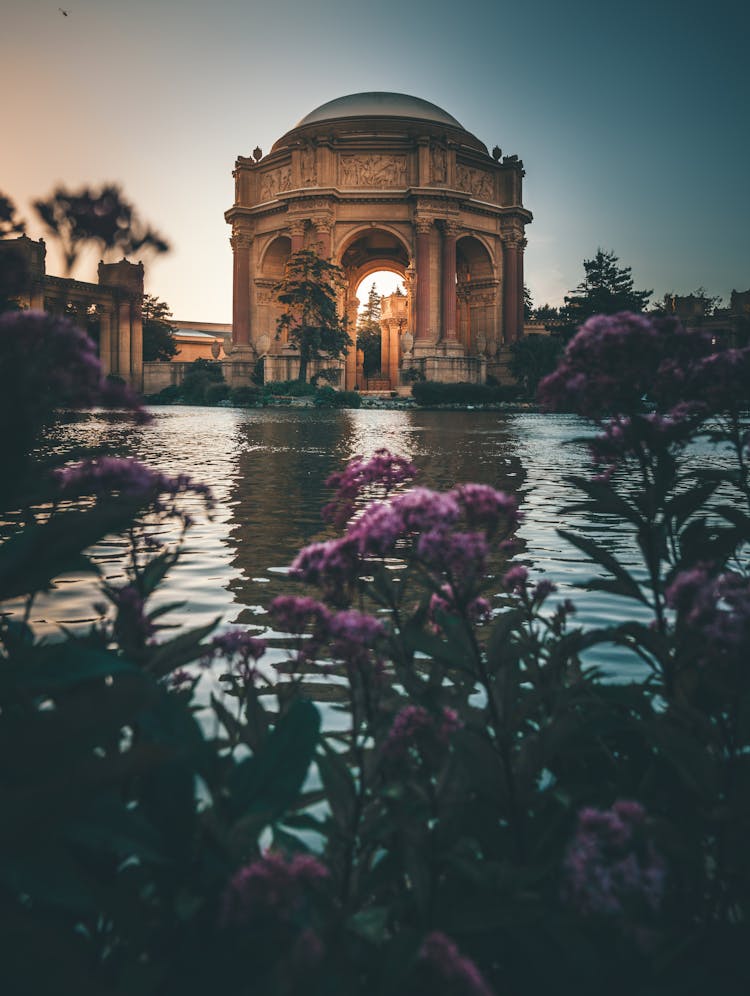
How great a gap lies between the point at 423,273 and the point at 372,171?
33.1 ft

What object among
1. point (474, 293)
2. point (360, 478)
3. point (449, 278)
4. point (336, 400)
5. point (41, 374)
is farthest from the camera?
point (474, 293)

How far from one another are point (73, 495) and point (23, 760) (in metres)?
0.78

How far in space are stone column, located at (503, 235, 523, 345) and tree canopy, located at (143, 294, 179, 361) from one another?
1677 inches

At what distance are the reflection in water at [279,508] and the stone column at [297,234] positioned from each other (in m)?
47.7

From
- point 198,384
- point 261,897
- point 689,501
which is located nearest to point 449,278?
point 198,384

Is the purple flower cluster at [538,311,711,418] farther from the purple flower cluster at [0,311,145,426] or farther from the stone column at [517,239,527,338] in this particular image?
the stone column at [517,239,527,338]

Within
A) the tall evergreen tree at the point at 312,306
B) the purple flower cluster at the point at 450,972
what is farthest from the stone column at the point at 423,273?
the purple flower cluster at the point at 450,972

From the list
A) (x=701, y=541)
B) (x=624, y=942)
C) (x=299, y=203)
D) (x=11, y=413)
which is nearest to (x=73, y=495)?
(x=11, y=413)

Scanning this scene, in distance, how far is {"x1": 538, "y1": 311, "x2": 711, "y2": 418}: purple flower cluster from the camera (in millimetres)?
2176

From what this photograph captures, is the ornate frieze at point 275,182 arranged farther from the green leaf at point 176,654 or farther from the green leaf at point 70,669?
the green leaf at point 70,669

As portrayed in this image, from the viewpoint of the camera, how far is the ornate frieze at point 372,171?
63.4m

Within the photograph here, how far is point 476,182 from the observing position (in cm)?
Result: 6762

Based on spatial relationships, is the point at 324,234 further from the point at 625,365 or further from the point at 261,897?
the point at 261,897

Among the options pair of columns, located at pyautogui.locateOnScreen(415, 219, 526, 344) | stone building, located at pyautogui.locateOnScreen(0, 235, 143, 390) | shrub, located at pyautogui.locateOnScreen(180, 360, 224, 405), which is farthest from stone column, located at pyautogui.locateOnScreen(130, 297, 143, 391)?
pair of columns, located at pyautogui.locateOnScreen(415, 219, 526, 344)
